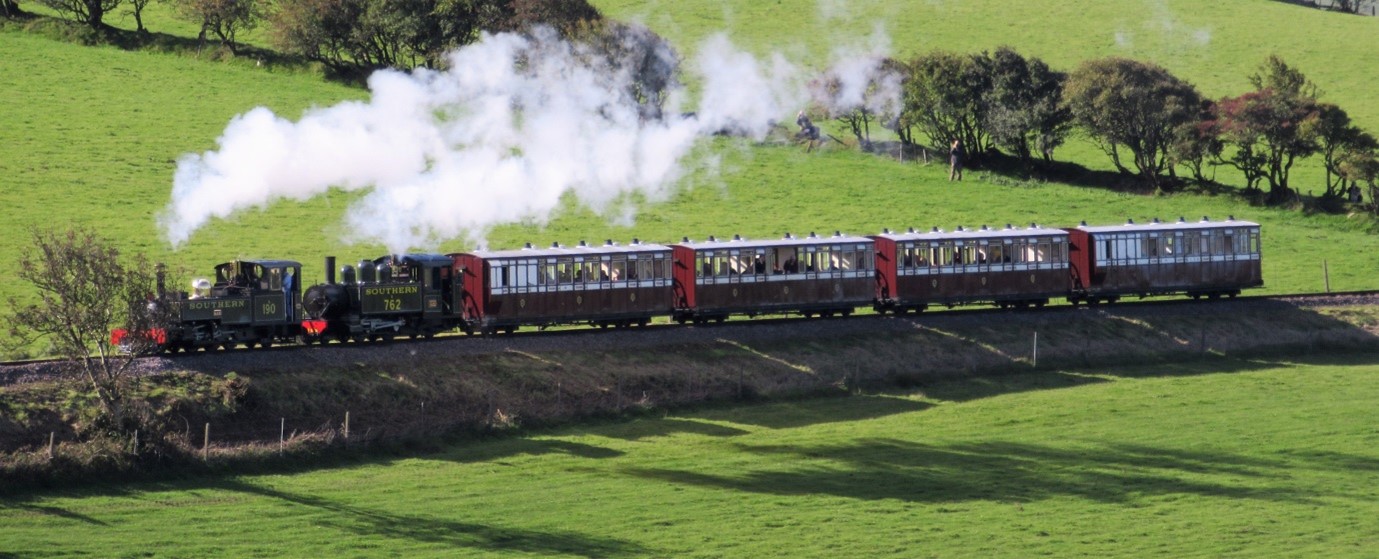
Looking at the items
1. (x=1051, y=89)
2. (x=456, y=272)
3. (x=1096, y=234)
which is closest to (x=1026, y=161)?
(x=1051, y=89)

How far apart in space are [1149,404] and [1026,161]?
129 feet

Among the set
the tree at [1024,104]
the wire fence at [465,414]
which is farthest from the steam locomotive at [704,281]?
the tree at [1024,104]

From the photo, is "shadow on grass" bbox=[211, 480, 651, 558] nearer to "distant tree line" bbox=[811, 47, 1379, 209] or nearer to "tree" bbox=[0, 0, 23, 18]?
"distant tree line" bbox=[811, 47, 1379, 209]

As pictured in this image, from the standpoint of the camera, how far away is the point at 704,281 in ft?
179

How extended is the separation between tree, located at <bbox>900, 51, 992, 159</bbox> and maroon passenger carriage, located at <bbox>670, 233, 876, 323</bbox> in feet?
94.4

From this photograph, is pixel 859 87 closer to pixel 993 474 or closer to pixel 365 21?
pixel 365 21

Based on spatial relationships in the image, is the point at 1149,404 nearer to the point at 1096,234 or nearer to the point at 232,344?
the point at 1096,234

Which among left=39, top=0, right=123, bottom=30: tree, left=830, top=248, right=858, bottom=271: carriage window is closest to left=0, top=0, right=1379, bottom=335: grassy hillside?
left=39, top=0, right=123, bottom=30: tree

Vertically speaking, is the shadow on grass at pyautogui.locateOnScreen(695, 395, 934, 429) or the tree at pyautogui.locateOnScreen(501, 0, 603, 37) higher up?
the tree at pyautogui.locateOnScreen(501, 0, 603, 37)

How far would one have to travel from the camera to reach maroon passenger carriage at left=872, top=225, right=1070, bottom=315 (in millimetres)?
58062

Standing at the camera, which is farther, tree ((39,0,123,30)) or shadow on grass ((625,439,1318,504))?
tree ((39,0,123,30))

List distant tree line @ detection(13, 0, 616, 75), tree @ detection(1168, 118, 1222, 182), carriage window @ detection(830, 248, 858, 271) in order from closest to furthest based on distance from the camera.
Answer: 1. carriage window @ detection(830, 248, 858, 271)
2. distant tree line @ detection(13, 0, 616, 75)
3. tree @ detection(1168, 118, 1222, 182)

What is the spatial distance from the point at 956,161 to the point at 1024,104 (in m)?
4.54

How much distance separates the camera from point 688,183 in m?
80.5
